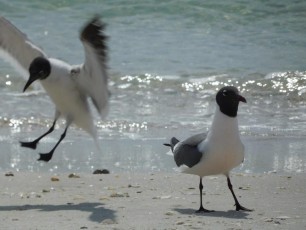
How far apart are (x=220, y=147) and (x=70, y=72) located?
1679 mm

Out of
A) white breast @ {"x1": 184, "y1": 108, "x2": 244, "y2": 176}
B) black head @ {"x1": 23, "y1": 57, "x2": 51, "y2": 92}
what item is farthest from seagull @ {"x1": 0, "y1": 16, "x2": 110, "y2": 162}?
white breast @ {"x1": 184, "y1": 108, "x2": 244, "y2": 176}

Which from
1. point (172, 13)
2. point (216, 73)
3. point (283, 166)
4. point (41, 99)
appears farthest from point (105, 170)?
point (172, 13)

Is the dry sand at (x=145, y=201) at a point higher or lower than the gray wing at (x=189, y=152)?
lower

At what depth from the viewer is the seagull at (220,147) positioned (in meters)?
5.80

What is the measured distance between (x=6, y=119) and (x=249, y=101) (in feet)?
9.84

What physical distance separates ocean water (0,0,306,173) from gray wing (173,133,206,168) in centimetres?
150

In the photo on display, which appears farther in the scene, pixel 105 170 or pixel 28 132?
pixel 28 132

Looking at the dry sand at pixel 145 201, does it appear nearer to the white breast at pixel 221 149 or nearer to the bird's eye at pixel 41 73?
the white breast at pixel 221 149

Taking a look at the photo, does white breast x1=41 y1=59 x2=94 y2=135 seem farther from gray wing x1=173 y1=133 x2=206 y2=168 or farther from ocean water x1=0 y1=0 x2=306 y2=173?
gray wing x1=173 y1=133 x2=206 y2=168

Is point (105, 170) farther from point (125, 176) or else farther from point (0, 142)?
point (0, 142)

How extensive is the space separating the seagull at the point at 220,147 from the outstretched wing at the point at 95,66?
1.11 m

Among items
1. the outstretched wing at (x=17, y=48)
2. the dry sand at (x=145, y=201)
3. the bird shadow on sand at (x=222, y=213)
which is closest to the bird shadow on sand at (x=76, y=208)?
the dry sand at (x=145, y=201)

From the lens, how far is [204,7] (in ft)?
56.8

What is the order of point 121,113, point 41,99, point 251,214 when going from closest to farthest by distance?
point 251,214 < point 121,113 < point 41,99
